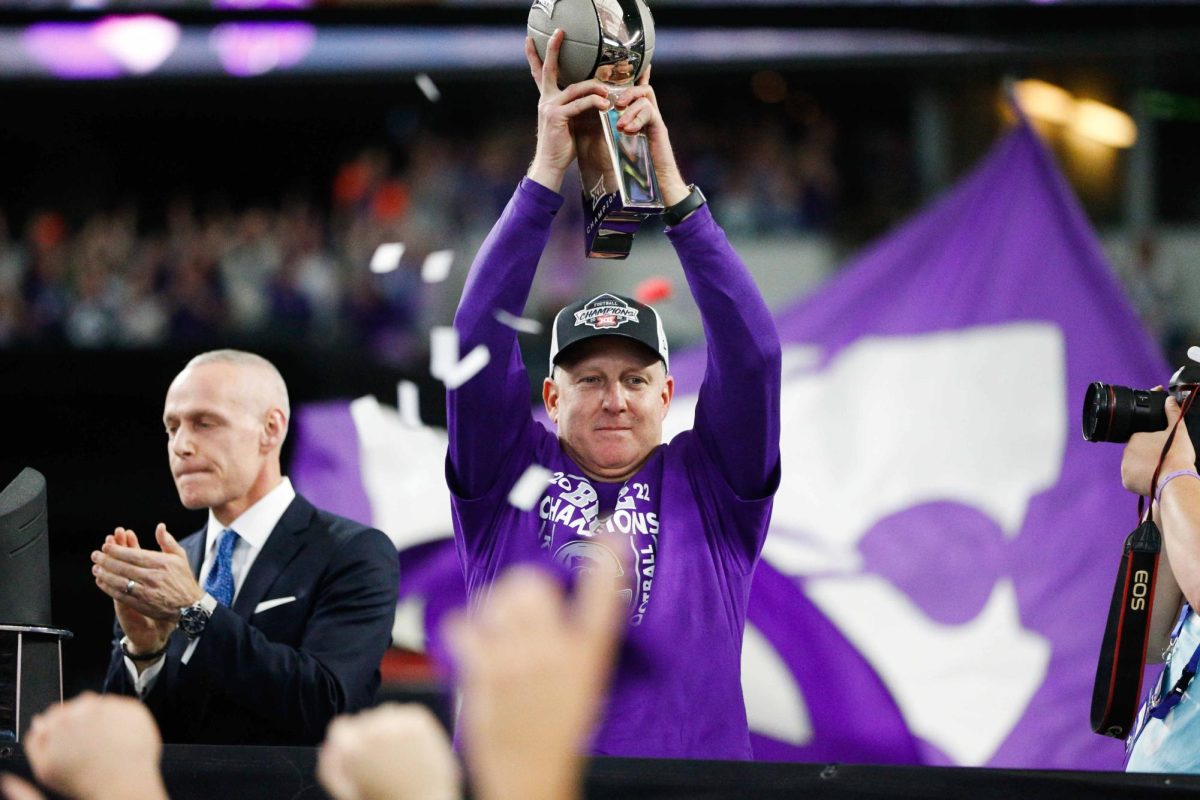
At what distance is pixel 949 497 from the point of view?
4.47 meters

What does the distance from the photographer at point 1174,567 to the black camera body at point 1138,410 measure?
0.04 ft

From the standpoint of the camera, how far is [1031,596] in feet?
13.8

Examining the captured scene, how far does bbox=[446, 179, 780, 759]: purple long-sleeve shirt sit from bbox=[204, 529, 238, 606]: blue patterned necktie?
50 cm

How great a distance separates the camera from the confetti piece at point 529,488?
2.41m

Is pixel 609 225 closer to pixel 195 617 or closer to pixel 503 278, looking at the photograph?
pixel 503 278

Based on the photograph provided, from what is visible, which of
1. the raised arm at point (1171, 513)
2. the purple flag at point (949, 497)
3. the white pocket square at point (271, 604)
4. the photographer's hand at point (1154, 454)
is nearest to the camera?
the raised arm at point (1171, 513)

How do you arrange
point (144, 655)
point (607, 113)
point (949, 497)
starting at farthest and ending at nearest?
1. point (949, 497)
2. point (144, 655)
3. point (607, 113)

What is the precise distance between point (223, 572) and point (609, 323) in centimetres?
84

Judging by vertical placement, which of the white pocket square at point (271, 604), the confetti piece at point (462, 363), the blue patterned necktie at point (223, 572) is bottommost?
the white pocket square at point (271, 604)

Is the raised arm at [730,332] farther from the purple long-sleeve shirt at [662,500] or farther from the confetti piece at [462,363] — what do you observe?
the confetti piece at [462,363]

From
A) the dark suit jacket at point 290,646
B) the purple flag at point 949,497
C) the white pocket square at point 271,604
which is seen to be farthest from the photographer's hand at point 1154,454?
the purple flag at point 949,497

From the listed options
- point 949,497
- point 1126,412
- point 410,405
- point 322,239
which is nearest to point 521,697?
point 1126,412

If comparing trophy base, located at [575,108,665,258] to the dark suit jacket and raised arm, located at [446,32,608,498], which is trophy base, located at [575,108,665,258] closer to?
raised arm, located at [446,32,608,498]

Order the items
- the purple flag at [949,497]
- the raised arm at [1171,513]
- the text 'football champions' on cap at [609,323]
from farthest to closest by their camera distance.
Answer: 1. the purple flag at [949,497]
2. the text 'football champions' on cap at [609,323]
3. the raised arm at [1171,513]
